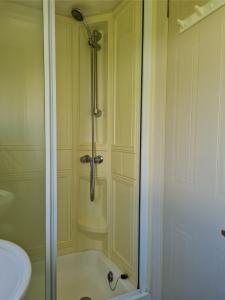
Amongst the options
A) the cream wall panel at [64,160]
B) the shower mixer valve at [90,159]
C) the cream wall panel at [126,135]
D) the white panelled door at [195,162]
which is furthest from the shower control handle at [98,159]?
the white panelled door at [195,162]

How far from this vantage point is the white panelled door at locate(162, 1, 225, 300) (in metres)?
1.04

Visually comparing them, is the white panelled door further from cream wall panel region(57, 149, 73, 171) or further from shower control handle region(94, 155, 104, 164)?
cream wall panel region(57, 149, 73, 171)

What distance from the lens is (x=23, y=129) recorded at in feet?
5.06

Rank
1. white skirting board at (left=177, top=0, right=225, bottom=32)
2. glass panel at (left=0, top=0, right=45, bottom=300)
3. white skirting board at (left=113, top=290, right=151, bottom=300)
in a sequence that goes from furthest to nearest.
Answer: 1. white skirting board at (left=113, top=290, right=151, bottom=300)
2. glass panel at (left=0, top=0, right=45, bottom=300)
3. white skirting board at (left=177, top=0, right=225, bottom=32)

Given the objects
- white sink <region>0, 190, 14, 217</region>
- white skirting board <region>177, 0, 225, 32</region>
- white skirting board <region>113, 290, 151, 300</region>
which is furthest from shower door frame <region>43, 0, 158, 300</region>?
white sink <region>0, 190, 14, 217</region>

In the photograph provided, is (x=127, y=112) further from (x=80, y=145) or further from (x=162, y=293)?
(x=162, y=293)

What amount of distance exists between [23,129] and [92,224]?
1026 mm

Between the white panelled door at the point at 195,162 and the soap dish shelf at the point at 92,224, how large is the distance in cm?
70

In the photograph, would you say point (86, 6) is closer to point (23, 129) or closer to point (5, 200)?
point (23, 129)

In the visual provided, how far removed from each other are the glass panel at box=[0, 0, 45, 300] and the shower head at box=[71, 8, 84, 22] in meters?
0.48

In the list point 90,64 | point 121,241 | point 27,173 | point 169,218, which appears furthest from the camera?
point 90,64

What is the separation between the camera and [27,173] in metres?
1.48

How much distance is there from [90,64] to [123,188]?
1115mm

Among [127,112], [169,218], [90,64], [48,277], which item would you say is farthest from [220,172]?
[90,64]
